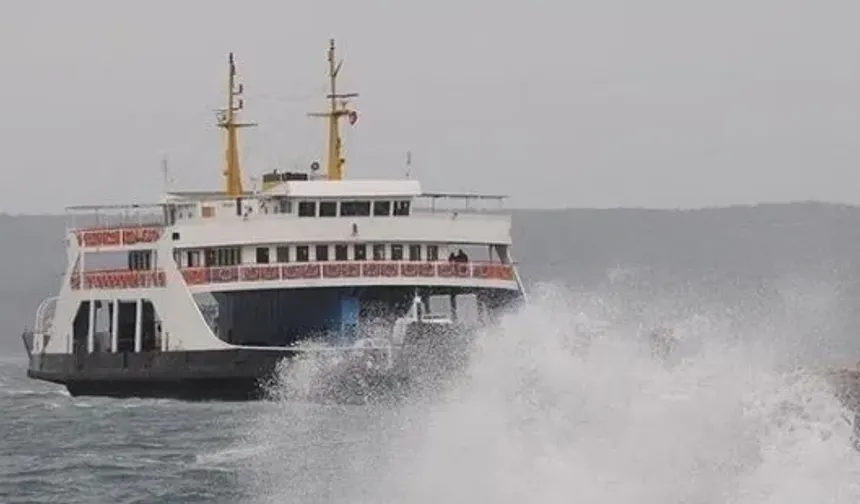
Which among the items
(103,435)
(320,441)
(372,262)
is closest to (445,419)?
(320,441)

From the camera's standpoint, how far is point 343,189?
71.2 metres

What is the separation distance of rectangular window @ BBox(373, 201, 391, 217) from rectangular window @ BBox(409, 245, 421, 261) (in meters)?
1.12

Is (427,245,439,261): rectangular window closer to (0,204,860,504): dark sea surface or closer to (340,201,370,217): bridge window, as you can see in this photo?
(340,201,370,217): bridge window

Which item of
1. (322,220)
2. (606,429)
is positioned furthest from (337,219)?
(606,429)

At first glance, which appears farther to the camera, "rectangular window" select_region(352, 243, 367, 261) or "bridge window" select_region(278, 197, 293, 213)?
"bridge window" select_region(278, 197, 293, 213)

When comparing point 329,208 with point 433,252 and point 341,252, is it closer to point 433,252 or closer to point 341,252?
point 341,252

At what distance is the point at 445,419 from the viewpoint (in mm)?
35438

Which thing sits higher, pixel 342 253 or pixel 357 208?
pixel 357 208

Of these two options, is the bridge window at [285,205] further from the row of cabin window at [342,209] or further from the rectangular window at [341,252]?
the rectangular window at [341,252]

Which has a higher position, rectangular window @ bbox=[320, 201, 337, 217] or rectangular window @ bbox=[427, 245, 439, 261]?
rectangular window @ bbox=[320, 201, 337, 217]

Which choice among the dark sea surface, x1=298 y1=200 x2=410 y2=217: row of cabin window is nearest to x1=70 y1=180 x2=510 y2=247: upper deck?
x1=298 y1=200 x2=410 y2=217: row of cabin window

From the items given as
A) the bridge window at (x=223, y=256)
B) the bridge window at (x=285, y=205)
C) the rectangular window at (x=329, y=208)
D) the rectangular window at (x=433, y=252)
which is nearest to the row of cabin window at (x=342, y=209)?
the rectangular window at (x=329, y=208)

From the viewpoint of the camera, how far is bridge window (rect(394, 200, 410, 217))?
236ft

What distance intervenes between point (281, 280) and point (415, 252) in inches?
141
